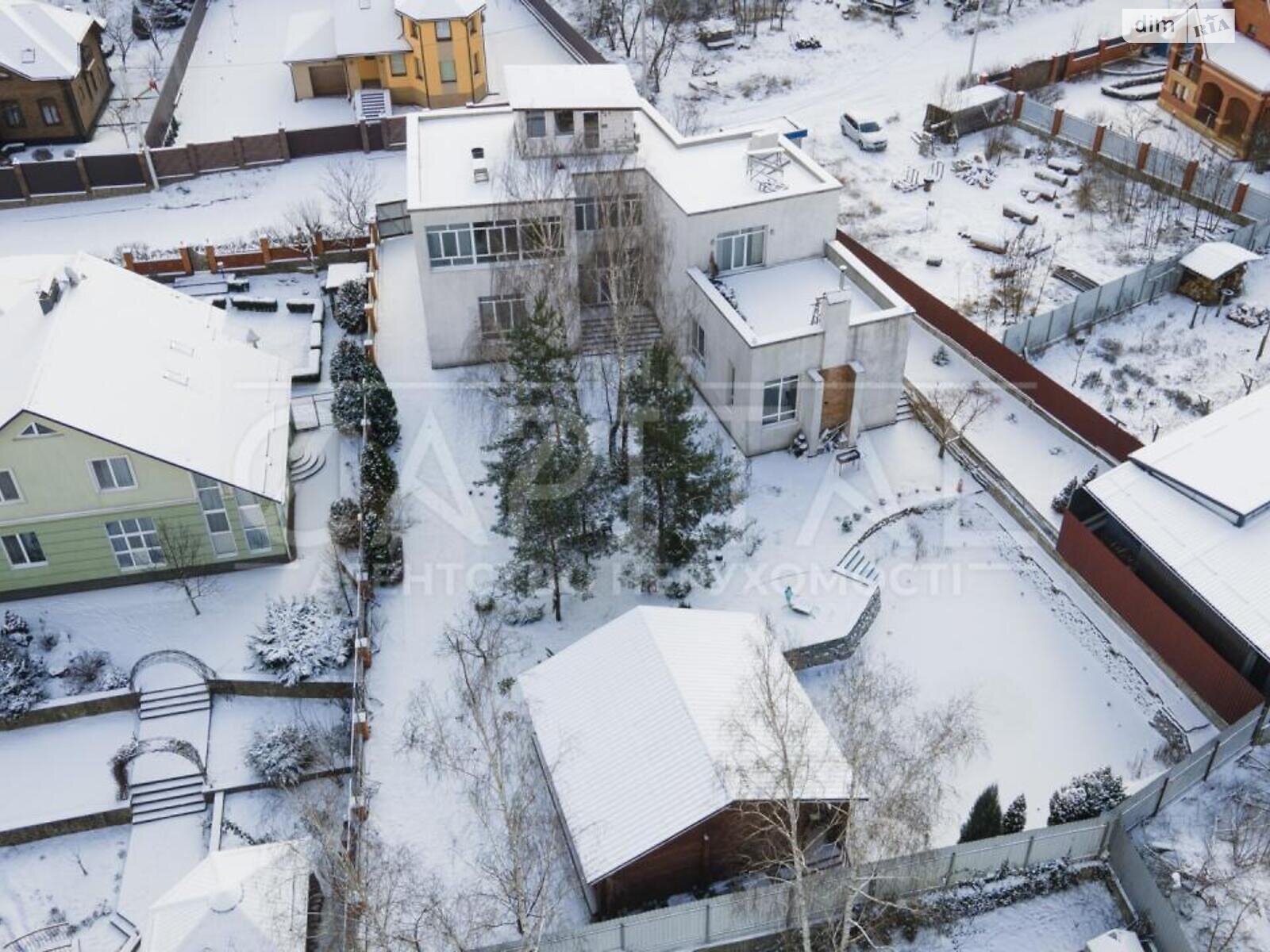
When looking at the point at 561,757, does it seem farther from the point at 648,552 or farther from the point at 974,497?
the point at 974,497

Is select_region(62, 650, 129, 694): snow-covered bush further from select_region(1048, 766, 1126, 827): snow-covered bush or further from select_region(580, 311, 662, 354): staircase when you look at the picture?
select_region(1048, 766, 1126, 827): snow-covered bush

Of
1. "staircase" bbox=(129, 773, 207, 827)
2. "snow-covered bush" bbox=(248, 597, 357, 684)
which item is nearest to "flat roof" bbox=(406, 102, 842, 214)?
"snow-covered bush" bbox=(248, 597, 357, 684)

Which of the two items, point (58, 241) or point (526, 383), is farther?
point (58, 241)

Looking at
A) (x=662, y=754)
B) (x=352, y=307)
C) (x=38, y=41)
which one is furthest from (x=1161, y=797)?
(x=38, y=41)

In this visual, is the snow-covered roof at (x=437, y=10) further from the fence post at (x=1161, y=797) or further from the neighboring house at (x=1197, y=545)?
the fence post at (x=1161, y=797)

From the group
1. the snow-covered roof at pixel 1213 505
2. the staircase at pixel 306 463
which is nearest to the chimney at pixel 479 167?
the staircase at pixel 306 463

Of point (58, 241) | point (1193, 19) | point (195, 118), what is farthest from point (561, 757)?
point (1193, 19)
